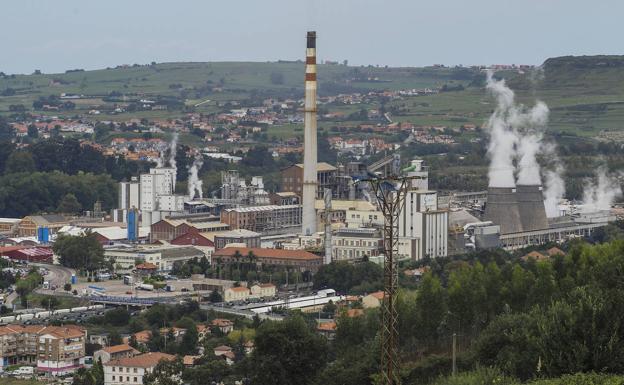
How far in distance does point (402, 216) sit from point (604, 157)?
2333 cm

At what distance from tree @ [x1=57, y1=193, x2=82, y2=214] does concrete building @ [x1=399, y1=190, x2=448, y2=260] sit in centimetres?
1462

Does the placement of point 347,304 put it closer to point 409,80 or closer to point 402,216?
point 402,216

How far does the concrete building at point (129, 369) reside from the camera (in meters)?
25.2

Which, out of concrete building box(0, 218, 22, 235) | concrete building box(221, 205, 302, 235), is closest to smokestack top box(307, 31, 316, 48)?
concrete building box(221, 205, 302, 235)

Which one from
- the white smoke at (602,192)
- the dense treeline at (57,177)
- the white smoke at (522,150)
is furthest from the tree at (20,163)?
the white smoke at (602,192)

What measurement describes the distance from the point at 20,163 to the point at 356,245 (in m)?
21.1

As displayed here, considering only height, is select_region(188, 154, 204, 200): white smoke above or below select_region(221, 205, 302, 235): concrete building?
above

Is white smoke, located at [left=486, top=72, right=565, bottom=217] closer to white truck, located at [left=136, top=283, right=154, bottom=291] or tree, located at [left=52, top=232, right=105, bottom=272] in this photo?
tree, located at [left=52, top=232, right=105, bottom=272]

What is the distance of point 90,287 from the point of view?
1380 inches

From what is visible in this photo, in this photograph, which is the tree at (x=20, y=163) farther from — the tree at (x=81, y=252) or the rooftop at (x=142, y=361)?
the rooftop at (x=142, y=361)

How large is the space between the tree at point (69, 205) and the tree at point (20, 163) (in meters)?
5.77

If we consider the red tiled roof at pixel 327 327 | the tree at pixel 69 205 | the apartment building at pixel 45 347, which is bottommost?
the apartment building at pixel 45 347

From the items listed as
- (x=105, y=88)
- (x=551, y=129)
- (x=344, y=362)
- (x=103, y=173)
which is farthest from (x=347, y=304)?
(x=105, y=88)

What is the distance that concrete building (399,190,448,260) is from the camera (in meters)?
38.9
